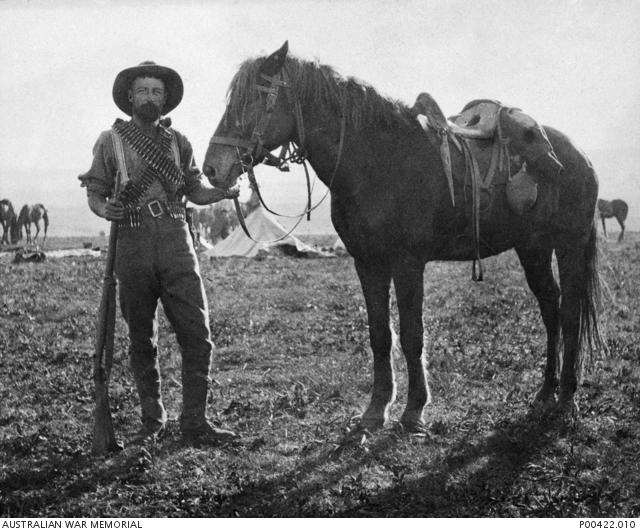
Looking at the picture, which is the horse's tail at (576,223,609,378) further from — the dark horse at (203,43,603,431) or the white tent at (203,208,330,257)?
the white tent at (203,208,330,257)

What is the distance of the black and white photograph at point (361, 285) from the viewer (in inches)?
161

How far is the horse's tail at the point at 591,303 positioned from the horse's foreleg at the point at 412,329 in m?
1.73

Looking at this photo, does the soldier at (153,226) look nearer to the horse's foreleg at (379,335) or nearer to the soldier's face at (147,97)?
the soldier's face at (147,97)

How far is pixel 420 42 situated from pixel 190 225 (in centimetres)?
286

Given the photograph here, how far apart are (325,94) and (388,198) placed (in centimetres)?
89

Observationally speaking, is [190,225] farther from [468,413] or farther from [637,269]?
[637,269]

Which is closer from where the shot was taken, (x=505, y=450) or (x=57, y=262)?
(x=505, y=450)

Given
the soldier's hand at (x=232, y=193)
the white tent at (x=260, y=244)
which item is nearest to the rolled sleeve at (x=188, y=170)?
the soldier's hand at (x=232, y=193)

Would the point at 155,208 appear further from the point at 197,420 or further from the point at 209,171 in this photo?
the point at 197,420

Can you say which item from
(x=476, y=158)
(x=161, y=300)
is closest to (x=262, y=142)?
(x=161, y=300)

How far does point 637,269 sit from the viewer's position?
45.9ft

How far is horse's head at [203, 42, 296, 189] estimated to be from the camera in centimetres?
442

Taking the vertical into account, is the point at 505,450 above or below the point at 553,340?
below
